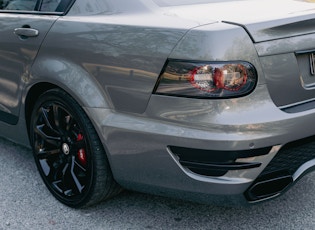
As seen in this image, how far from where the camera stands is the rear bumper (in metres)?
2.18

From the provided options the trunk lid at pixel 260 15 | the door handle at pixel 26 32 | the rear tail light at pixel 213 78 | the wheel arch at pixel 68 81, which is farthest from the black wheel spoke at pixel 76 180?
the trunk lid at pixel 260 15

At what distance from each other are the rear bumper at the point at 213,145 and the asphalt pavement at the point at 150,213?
0.39 metres

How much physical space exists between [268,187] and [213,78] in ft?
2.15

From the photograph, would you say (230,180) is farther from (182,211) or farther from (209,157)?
(182,211)

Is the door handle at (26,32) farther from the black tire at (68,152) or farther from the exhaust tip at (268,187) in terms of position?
the exhaust tip at (268,187)

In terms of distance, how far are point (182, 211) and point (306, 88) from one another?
1072mm

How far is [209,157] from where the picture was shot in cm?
223

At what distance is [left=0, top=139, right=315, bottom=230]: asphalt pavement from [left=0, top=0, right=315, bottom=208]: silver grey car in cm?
16

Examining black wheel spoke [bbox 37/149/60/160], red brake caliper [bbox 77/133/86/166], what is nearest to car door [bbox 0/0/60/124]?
black wheel spoke [bbox 37/149/60/160]

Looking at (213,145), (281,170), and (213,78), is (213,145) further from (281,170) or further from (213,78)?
(281,170)

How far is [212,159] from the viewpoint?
7.32 ft

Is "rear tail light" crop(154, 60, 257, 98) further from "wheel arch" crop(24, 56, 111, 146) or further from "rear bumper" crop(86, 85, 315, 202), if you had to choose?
"wheel arch" crop(24, 56, 111, 146)

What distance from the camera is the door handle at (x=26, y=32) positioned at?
9.44 ft

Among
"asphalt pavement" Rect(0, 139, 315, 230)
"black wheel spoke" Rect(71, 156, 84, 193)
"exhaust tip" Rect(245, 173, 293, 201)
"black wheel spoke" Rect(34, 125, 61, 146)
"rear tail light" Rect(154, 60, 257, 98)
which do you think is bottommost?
"asphalt pavement" Rect(0, 139, 315, 230)
